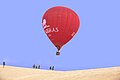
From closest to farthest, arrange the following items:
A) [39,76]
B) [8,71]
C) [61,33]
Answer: [61,33] < [39,76] < [8,71]

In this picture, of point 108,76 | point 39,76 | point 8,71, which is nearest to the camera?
point 108,76

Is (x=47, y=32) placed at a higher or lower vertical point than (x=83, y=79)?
higher

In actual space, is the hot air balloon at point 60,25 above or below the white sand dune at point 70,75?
above

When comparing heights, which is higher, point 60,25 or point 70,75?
point 60,25

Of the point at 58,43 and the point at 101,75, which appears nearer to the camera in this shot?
the point at 58,43

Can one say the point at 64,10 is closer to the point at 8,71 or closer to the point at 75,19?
the point at 75,19

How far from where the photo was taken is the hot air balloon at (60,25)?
33469mm

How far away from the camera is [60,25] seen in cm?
3347

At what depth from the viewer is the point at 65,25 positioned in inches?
1318

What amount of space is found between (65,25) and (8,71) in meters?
11.6

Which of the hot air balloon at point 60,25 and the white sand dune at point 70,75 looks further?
the white sand dune at point 70,75

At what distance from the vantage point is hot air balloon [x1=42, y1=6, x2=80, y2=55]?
3347cm

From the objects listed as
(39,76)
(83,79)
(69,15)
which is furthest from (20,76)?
(69,15)

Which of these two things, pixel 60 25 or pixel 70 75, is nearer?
pixel 60 25
